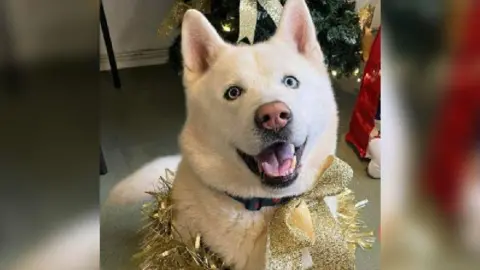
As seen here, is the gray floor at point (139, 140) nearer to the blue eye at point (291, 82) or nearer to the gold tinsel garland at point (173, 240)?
the gold tinsel garland at point (173, 240)

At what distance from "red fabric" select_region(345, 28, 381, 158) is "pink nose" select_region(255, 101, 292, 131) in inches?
35.8

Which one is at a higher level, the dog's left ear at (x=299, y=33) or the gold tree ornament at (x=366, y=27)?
the dog's left ear at (x=299, y=33)

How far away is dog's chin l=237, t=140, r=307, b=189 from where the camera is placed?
1036 mm

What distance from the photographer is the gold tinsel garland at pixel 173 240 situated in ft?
3.76

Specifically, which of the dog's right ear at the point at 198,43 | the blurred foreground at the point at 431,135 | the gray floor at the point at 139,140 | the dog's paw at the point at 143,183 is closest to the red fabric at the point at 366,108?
the gray floor at the point at 139,140

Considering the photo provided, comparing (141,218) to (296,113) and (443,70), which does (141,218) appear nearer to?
(296,113)

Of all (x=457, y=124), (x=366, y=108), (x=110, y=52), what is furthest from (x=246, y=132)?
(x=110, y=52)

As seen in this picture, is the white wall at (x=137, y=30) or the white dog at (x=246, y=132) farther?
the white wall at (x=137, y=30)

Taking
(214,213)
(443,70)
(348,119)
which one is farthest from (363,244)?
(443,70)

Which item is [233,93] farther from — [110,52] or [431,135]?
[110,52]

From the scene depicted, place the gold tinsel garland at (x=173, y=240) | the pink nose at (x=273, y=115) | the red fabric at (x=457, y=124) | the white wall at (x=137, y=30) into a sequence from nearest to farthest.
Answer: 1. the red fabric at (x=457, y=124)
2. the pink nose at (x=273, y=115)
3. the gold tinsel garland at (x=173, y=240)
4. the white wall at (x=137, y=30)

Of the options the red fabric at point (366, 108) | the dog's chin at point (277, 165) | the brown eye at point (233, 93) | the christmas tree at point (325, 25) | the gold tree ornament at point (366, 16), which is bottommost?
the red fabric at point (366, 108)

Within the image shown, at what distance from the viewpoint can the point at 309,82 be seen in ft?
3.42

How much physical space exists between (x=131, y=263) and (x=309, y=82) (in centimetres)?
72
